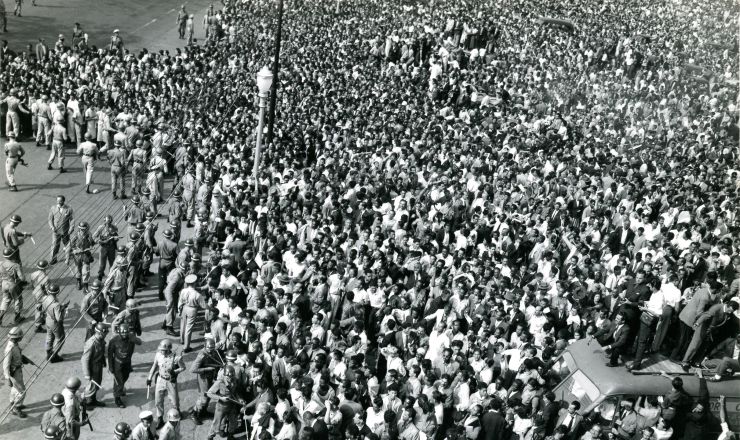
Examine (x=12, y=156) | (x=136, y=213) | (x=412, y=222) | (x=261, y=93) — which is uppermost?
(x=261, y=93)

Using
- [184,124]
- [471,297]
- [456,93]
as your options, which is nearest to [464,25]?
[456,93]

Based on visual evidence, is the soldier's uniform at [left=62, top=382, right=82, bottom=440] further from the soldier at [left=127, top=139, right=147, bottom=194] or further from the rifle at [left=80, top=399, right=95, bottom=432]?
the soldier at [left=127, top=139, right=147, bottom=194]

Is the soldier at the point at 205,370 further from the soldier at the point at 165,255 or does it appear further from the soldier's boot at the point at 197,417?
the soldier at the point at 165,255

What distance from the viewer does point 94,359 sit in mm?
11516

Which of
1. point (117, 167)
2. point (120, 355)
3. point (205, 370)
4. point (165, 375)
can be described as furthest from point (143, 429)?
point (117, 167)

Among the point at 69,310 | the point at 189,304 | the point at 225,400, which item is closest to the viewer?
the point at 225,400

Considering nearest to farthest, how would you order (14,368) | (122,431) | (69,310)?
1. (122,431)
2. (14,368)
3. (69,310)

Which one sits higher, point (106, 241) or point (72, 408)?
point (106, 241)

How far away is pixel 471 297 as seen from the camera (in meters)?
13.4

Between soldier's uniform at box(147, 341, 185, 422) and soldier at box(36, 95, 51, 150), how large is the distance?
40.3 ft

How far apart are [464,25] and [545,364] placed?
23221 mm

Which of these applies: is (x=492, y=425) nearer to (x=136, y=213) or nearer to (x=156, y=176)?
(x=136, y=213)

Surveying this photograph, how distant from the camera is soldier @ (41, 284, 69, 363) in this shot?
1245cm

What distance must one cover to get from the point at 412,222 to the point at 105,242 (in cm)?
664
